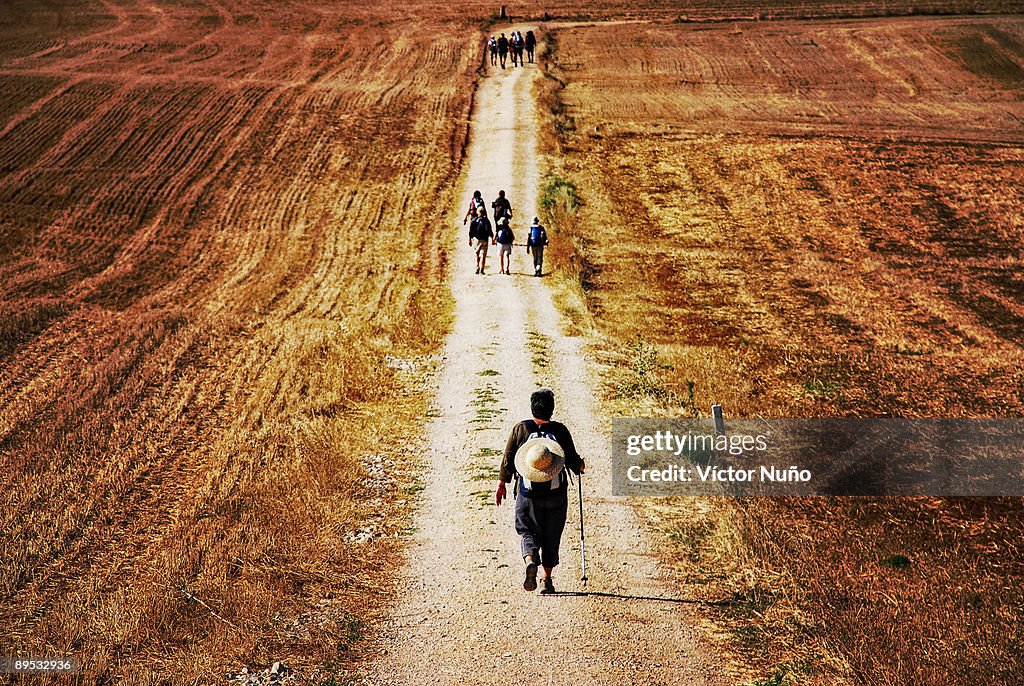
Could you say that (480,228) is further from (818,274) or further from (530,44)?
(530,44)

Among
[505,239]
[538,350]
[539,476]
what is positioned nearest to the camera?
[539,476]

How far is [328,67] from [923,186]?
28.5m

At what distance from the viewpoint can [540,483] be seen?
9.66 metres

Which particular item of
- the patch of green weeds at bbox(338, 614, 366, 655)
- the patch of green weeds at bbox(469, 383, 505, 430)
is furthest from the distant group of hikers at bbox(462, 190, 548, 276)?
the patch of green weeds at bbox(338, 614, 366, 655)

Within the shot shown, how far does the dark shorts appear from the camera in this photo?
9.80 metres

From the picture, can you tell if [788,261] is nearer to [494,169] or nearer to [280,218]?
[494,169]

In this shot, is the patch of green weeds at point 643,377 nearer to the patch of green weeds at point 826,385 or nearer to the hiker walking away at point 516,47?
the patch of green weeds at point 826,385

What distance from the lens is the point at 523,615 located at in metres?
10.5

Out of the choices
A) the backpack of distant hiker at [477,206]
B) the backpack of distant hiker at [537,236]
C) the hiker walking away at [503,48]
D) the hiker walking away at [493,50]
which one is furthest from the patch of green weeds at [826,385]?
the hiker walking away at [493,50]
